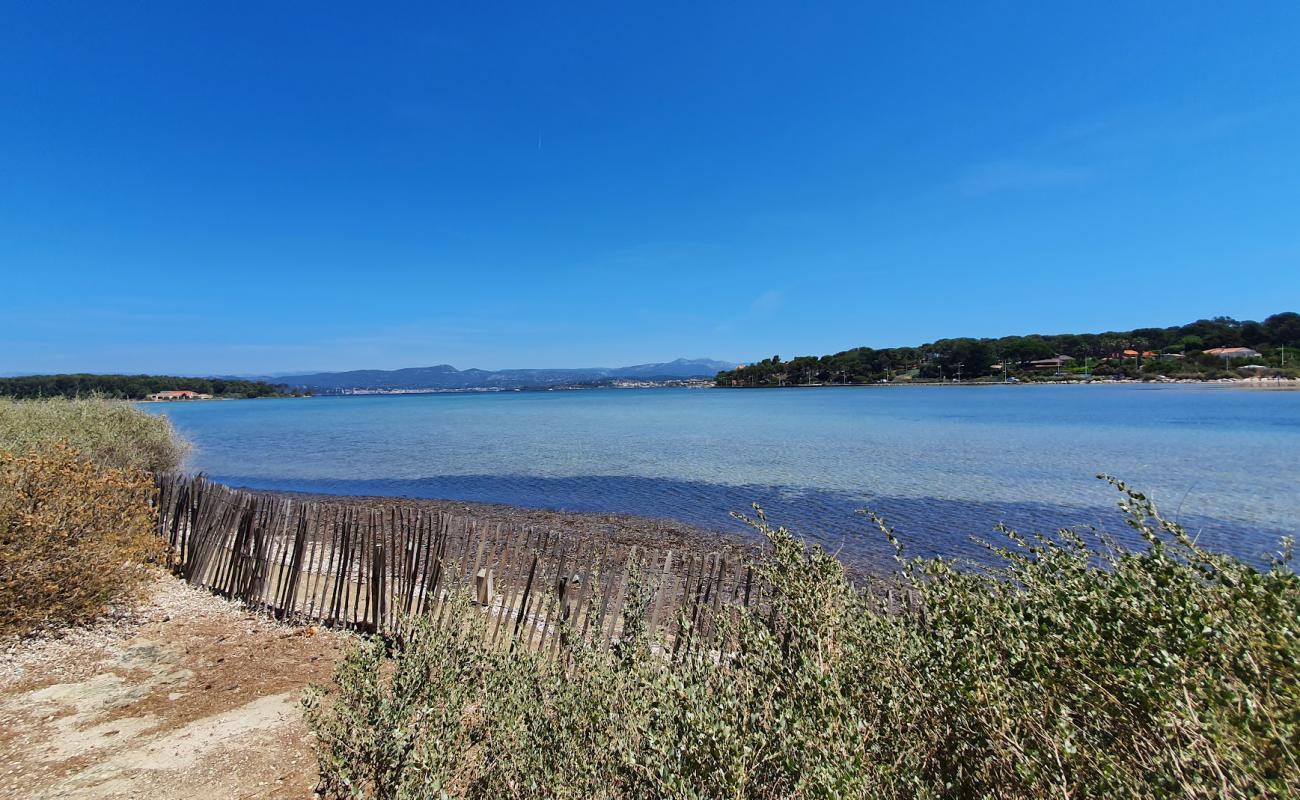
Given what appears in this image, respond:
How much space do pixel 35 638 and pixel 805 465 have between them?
2484 centimetres

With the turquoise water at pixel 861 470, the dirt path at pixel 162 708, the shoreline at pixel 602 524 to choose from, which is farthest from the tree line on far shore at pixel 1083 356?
the dirt path at pixel 162 708

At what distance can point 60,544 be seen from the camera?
6859mm

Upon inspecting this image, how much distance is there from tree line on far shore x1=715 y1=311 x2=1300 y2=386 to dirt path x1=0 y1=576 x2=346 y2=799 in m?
152

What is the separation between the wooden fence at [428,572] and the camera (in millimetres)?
6094

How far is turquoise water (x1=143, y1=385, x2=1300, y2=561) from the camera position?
641 inches

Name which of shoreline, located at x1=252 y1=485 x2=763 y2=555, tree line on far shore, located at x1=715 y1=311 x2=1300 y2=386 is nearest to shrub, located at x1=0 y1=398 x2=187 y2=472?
shoreline, located at x1=252 y1=485 x2=763 y2=555

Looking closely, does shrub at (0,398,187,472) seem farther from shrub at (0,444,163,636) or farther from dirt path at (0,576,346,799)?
dirt path at (0,576,346,799)

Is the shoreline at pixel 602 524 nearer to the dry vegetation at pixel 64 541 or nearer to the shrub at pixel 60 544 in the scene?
the dry vegetation at pixel 64 541

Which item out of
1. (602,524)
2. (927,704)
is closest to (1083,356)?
(602,524)

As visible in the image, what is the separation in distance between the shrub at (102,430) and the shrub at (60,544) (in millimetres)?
5539

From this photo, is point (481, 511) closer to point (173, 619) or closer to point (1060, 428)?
point (173, 619)

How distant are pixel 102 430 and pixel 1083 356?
197 meters

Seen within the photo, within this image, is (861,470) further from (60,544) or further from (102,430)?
(102,430)

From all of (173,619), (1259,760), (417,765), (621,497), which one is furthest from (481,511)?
(1259,760)
